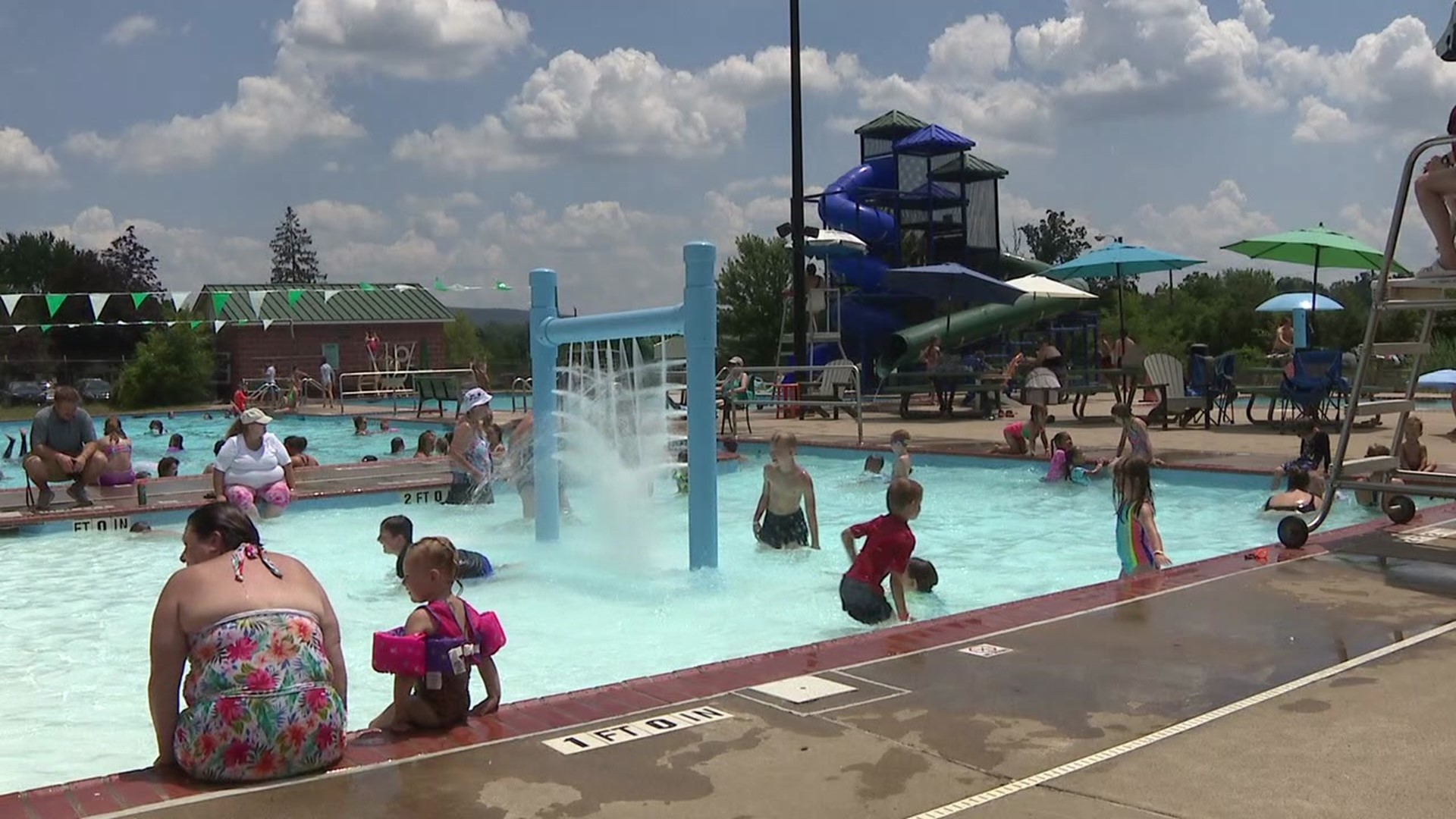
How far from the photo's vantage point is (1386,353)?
790 centimetres

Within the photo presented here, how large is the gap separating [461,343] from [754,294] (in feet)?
38.4

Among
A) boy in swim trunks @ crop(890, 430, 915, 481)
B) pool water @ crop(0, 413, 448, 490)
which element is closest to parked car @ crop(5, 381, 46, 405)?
pool water @ crop(0, 413, 448, 490)

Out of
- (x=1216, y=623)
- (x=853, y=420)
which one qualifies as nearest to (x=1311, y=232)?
(x=853, y=420)

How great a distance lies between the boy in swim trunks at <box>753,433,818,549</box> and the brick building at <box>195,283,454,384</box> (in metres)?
30.6

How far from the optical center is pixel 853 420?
887 inches

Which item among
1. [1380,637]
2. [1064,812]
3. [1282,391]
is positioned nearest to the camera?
[1064,812]

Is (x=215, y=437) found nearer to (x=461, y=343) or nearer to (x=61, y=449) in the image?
(x=61, y=449)

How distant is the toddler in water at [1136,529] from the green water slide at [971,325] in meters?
18.3

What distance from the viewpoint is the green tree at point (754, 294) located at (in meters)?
46.2

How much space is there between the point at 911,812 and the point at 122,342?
169ft

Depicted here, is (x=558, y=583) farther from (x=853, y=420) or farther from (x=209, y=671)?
(x=853, y=420)

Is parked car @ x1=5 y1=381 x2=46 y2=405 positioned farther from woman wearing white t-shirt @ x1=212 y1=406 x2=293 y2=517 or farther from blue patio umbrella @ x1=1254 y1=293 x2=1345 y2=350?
blue patio umbrella @ x1=1254 y1=293 x2=1345 y2=350

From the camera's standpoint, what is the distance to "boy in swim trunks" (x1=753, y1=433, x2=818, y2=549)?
30.3 feet

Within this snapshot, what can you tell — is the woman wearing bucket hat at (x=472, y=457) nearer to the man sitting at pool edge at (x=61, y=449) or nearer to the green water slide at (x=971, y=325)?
the man sitting at pool edge at (x=61, y=449)
